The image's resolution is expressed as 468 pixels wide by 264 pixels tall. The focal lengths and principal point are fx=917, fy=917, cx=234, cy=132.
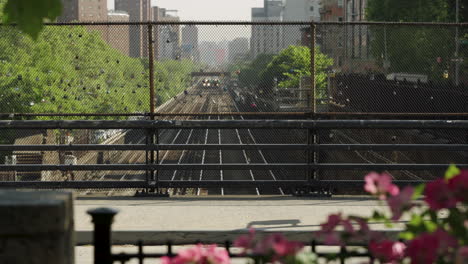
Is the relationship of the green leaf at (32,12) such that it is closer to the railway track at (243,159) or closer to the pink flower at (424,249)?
the pink flower at (424,249)

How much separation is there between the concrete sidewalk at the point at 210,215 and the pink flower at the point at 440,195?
584 centimetres

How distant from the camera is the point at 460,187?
3.66 m

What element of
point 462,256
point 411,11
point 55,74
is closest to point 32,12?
point 462,256

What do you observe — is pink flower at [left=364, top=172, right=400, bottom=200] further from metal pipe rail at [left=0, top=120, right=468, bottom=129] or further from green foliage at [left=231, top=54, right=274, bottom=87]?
green foliage at [left=231, top=54, right=274, bottom=87]

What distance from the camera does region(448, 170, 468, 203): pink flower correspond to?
144 inches

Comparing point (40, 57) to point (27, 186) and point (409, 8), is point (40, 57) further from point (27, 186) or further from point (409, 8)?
point (27, 186)

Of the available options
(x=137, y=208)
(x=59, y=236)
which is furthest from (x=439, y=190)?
(x=137, y=208)

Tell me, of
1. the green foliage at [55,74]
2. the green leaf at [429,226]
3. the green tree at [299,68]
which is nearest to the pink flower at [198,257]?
the green leaf at [429,226]

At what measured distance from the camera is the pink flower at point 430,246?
350 cm

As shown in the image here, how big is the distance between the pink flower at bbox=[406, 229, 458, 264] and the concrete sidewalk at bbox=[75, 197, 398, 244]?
6004mm

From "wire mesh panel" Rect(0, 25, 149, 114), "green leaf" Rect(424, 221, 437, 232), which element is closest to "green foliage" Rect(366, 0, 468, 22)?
"wire mesh panel" Rect(0, 25, 149, 114)

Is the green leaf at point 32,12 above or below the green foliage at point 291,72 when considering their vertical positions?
above

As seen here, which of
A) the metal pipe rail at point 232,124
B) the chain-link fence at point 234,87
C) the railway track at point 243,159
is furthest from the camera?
the railway track at point 243,159

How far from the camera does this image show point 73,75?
64.8m
